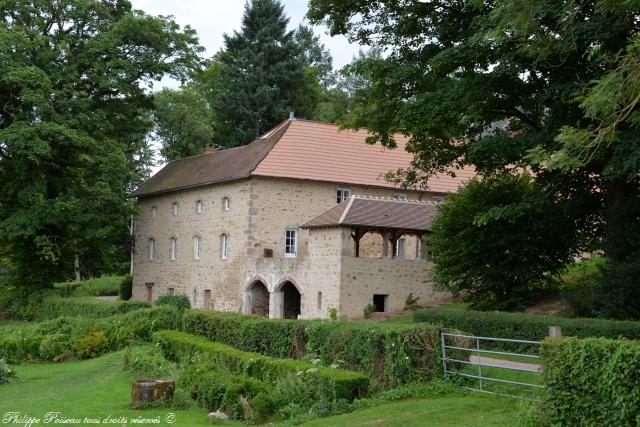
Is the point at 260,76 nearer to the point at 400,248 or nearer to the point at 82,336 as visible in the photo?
the point at 400,248

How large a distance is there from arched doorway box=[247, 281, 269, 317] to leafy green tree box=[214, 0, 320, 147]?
61.5 ft

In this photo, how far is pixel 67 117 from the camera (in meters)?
36.8

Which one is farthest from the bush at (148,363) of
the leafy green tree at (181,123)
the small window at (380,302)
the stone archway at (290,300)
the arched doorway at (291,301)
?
the leafy green tree at (181,123)

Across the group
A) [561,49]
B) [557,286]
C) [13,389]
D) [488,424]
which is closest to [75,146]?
[13,389]

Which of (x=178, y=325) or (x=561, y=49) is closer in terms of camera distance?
(x=561, y=49)

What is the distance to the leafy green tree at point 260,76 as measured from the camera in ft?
171

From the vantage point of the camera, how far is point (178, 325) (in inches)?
985

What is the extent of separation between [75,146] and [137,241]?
33.9 ft

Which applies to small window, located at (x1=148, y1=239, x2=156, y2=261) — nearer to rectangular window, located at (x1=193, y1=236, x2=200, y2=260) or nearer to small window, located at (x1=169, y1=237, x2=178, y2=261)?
small window, located at (x1=169, y1=237, x2=178, y2=261)

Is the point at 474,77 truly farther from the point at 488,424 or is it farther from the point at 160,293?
the point at 160,293

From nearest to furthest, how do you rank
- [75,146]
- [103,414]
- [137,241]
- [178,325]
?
[103,414] → [178,325] → [75,146] → [137,241]

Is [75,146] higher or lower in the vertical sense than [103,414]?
higher

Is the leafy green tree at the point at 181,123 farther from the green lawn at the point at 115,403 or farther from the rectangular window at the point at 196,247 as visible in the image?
the green lawn at the point at 115,403

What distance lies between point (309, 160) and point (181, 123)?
21507mm
